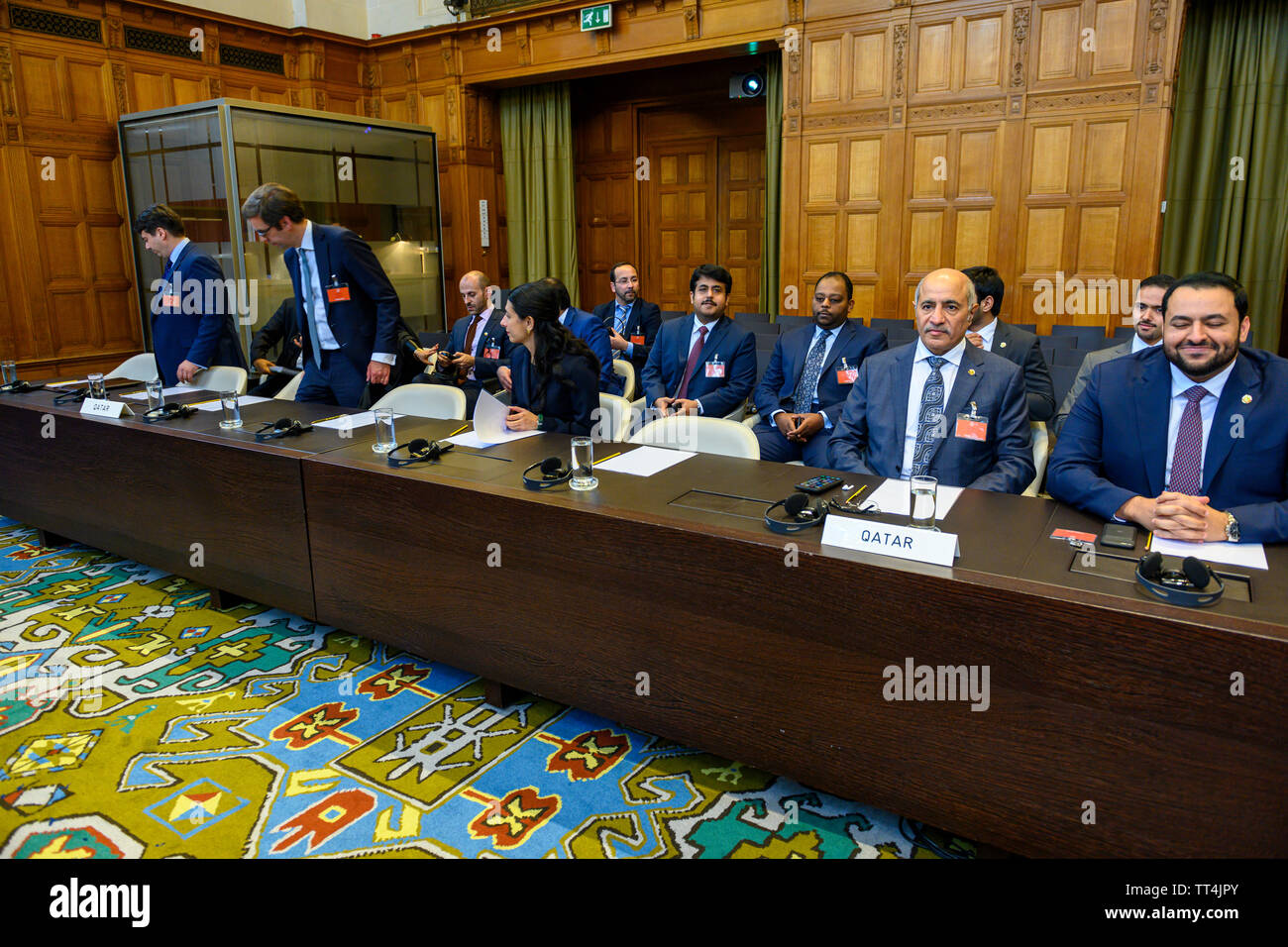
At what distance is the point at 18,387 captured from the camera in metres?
3.89

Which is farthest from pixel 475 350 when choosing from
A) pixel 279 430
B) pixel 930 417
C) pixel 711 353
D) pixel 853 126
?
pixel 853 126

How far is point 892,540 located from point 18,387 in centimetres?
407

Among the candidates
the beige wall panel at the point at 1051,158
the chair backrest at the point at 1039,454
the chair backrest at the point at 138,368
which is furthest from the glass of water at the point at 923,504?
the beige wall panel at the point at 1051,158

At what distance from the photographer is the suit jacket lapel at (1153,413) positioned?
210 cm

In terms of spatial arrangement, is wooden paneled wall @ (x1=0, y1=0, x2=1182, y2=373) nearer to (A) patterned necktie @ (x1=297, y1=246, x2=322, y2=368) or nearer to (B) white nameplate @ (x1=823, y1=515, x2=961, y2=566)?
(A) patterned necktie @ (x1=297, y1=246, x2=322, y2=368)

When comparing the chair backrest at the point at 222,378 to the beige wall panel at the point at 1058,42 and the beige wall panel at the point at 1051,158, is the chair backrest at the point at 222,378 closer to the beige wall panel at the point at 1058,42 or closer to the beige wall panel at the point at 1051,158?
the beige wall panel at the point at 1051,158

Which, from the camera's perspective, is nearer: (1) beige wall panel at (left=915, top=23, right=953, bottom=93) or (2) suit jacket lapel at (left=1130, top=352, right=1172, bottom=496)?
(2) suit jacket lapel at (left=1130, top=352, right=1172, bottom=496)

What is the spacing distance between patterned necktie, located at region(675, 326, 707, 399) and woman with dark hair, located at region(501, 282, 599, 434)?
1.21 metres

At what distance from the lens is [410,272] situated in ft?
26.3

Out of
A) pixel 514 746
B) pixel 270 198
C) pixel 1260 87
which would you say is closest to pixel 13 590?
pixel 270 198

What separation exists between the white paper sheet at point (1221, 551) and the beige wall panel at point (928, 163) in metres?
5.17

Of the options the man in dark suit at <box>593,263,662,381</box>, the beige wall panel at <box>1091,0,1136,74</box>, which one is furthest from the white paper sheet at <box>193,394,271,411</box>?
the beige wall panel at <box>1091,0,1136,74</box>

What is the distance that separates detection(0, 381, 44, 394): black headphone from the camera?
3866 millimetres

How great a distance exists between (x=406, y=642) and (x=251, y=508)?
76 centimetres
